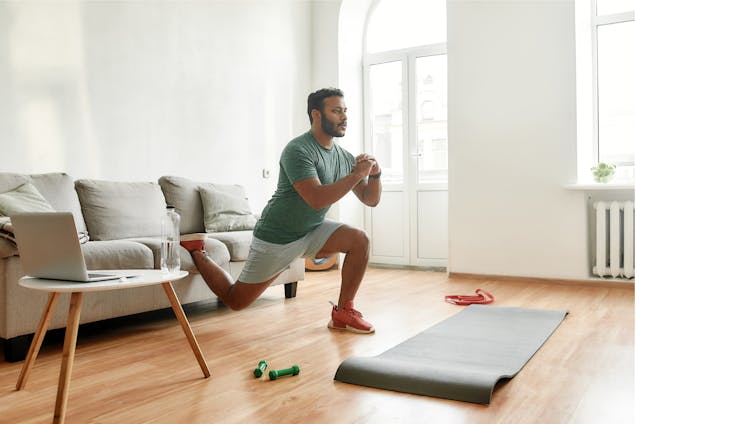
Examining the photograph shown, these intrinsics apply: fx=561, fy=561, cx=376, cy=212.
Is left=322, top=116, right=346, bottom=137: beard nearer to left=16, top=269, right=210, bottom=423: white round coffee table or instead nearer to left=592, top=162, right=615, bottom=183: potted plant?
left=16, top=269, right=210, bottom=423: white round coffee table

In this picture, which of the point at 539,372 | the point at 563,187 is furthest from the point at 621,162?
the point at 539,372

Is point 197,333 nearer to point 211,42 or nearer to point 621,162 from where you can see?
point 211,42

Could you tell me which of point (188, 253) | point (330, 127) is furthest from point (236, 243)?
point (330, 127)

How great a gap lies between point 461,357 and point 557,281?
2221mm

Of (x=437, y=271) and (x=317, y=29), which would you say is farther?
(x=317, y=29)

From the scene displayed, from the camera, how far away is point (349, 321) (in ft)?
8.67

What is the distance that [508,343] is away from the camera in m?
2.37

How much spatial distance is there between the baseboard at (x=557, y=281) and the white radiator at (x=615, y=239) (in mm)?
59

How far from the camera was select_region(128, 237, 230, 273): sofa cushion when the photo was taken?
2.78 metres

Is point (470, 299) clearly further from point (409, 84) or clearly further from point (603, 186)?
point (409, 84)

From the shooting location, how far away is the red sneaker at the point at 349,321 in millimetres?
2611

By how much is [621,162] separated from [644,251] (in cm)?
429

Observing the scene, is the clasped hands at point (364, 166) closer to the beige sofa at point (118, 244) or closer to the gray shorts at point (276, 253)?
the gray shorts at point (276, 253)

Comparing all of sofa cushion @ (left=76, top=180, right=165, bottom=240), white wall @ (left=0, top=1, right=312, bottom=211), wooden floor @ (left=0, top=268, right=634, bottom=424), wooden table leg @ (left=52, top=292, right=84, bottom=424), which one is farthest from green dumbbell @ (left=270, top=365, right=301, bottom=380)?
white wall @ (left=0, top=1, right=312, bottom=211)
